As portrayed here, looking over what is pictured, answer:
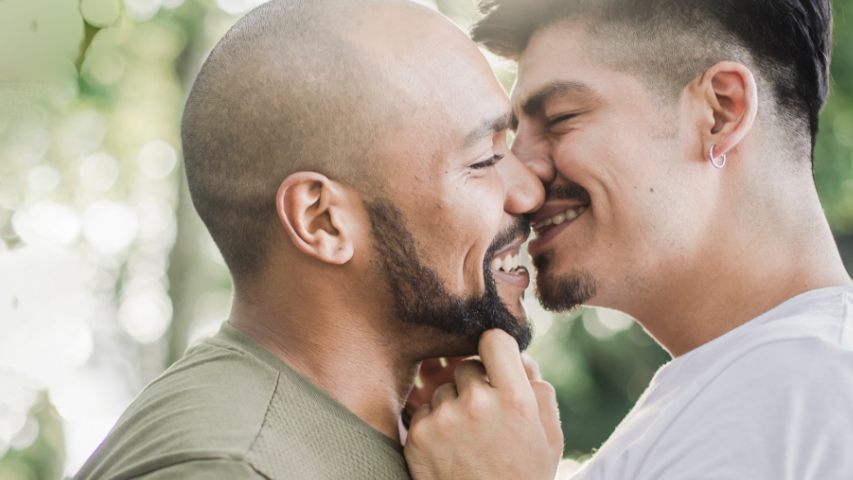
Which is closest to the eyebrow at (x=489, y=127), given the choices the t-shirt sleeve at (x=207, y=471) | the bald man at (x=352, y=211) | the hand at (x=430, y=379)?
the bald man at (x=352, y=211)

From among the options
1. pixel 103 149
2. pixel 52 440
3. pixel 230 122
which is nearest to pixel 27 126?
pixel 103 149

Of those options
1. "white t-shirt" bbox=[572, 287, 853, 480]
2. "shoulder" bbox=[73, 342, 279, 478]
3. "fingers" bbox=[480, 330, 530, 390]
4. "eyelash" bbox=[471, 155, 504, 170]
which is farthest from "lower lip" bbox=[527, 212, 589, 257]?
"shoulder" bbox=[73, 342, 279, 478]

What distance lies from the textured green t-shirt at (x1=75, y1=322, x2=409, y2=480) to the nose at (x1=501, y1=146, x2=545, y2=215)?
3.08ft

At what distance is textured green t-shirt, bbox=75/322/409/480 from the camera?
59.5 inches

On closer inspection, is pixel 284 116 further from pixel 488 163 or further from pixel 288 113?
pixel 488 163

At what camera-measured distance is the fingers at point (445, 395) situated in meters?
2.10

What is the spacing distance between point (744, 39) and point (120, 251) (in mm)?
9193

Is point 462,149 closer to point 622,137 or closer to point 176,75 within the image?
point 622,137

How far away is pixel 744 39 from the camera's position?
2439 millimetres

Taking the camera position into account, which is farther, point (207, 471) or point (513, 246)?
point (513, 246)

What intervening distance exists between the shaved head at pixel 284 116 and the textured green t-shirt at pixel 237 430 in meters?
0.39

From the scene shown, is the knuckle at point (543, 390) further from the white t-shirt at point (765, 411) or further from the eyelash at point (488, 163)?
the eyelash at point (488, 163)

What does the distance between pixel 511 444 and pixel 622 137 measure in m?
1.26

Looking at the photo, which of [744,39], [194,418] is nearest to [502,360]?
[194,418]
